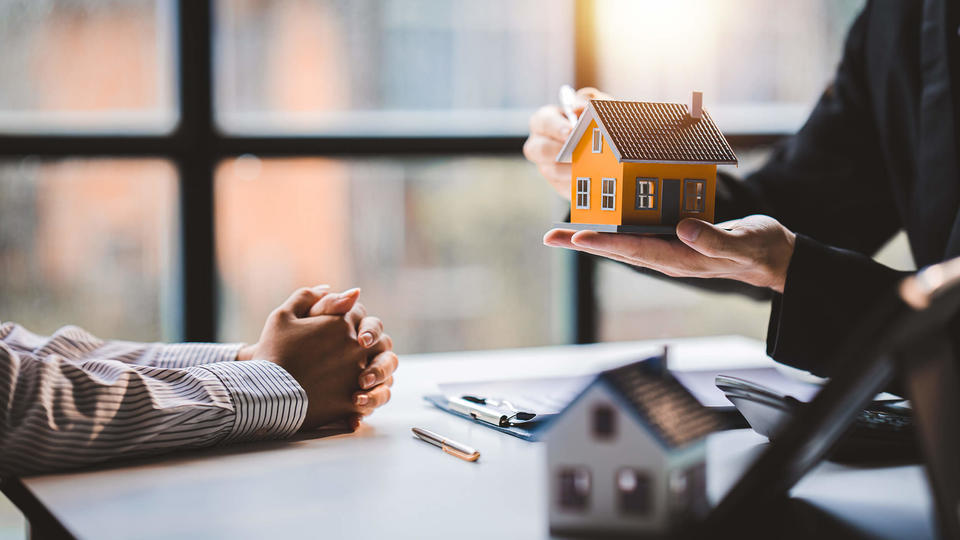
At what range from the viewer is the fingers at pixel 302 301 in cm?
102

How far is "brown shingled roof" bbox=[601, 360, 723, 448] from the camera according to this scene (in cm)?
53

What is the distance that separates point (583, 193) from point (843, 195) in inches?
32.0

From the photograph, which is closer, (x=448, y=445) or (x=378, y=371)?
(x=448, y=445)

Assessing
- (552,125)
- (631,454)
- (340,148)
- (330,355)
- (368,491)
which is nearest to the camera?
(631,454)

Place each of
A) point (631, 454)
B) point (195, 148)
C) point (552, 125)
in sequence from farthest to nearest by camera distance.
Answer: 1. point (195, 148)
2. point (552, 125)
3. point (631, 454)

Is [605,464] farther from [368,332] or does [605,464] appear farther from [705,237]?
[368,332]

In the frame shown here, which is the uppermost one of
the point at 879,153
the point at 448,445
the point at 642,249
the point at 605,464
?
the point at 879,153

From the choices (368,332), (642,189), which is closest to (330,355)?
(368,332)

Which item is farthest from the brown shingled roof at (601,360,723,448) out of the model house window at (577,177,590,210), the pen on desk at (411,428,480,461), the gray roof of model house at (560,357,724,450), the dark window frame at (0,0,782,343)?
the dark window frame at (0,0,782,343)

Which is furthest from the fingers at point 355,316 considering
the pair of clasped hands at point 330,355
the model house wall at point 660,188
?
the model house wall at point 660,188

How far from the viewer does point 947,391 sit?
559 millimetres

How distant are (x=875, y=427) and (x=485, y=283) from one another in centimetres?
159

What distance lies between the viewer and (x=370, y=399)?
0.97 metres

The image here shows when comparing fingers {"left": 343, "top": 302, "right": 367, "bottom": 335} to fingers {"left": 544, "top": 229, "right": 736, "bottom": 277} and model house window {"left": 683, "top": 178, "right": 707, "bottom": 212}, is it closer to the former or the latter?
fingers {"left": 544, "top": 229, "right": 736, "bottom": 277}
